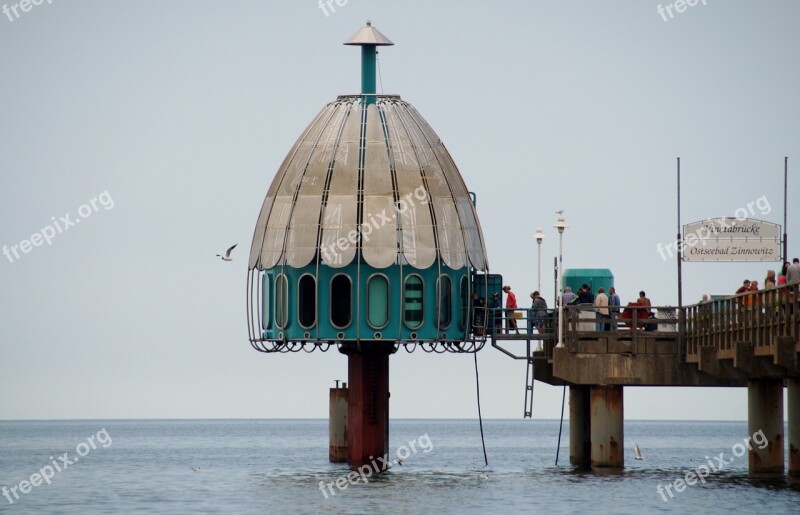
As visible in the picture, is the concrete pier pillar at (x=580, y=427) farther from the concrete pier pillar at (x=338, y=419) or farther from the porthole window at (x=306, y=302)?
the porthole window at (x=306, y=302)

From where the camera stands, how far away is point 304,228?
59.0m

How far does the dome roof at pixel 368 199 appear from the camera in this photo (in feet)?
192

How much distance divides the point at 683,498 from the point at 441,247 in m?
11.8

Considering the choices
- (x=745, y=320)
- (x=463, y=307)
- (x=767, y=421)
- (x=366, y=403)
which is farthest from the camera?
(x=366, y=403)

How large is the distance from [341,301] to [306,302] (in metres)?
1.20

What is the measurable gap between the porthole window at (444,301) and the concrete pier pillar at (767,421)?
33.0 ft

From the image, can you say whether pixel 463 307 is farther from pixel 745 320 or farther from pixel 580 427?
pixel 745 320

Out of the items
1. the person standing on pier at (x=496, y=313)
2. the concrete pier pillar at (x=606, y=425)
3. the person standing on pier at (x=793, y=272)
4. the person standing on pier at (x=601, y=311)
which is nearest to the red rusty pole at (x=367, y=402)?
the person standing on pier at (x=496, y=313)

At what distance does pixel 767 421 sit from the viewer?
54.1 metres

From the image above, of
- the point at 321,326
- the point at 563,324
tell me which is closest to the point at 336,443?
the point at 321,326

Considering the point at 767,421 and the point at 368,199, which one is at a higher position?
the point at 368,199

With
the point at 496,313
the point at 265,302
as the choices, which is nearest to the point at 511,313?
the point at 496,313

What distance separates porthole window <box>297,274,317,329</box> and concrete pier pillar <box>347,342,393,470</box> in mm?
2166

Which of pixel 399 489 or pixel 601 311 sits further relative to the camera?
pixel 601 311
